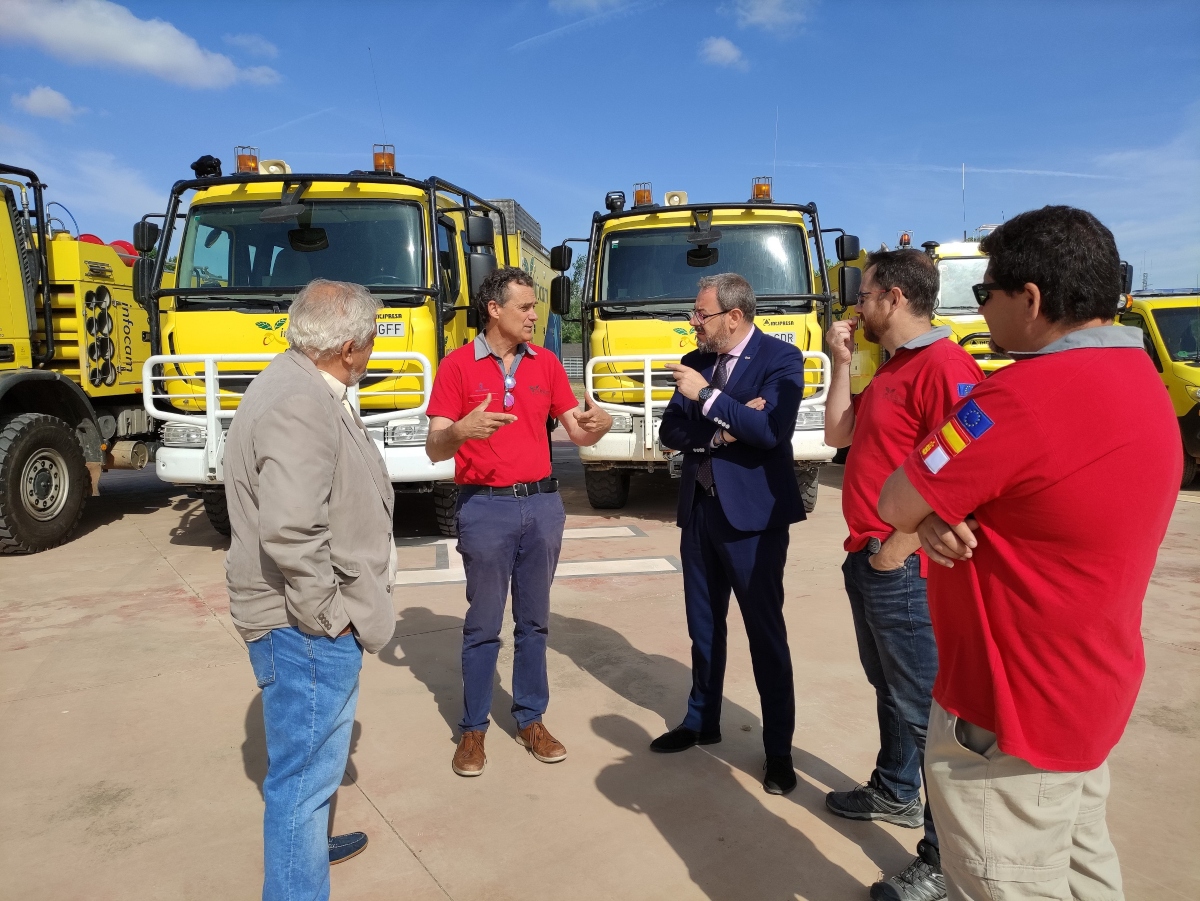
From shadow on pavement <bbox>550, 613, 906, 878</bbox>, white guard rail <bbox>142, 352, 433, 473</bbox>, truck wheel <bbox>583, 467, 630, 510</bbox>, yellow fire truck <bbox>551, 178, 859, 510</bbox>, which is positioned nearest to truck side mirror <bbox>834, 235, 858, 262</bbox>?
yellow fire truck <bbox>551, 178, 859, 510</bbox>

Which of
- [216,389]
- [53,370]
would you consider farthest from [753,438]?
[53,370]

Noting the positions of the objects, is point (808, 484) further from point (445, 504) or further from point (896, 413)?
point (896, 413)

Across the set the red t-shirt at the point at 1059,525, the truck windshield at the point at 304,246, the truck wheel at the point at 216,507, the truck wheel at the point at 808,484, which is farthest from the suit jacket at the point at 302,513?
the truck wheel at the point at 808,484

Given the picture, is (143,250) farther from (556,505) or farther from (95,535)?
(556,505)

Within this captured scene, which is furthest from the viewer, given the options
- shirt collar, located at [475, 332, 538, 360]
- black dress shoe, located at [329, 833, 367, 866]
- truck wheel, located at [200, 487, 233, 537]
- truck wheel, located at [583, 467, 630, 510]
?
truck wheel, located at [583, 467, 630, 510]

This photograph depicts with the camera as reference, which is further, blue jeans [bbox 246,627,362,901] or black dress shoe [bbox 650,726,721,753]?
black dress shoe [bbox 650,726,721,753]

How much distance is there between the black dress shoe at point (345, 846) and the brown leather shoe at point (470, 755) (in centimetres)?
51

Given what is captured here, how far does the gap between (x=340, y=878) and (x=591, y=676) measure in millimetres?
1728

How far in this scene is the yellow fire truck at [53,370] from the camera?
656cm

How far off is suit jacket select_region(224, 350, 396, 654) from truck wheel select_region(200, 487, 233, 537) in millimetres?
4741

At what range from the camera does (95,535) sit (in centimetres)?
756

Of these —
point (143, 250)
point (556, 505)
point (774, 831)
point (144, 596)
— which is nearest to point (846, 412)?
point (556, 505)

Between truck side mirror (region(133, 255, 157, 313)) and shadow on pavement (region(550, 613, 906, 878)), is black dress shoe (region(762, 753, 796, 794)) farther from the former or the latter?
truck side mirror (region(133, 255, 157, 313))

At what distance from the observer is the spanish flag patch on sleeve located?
1.43m
